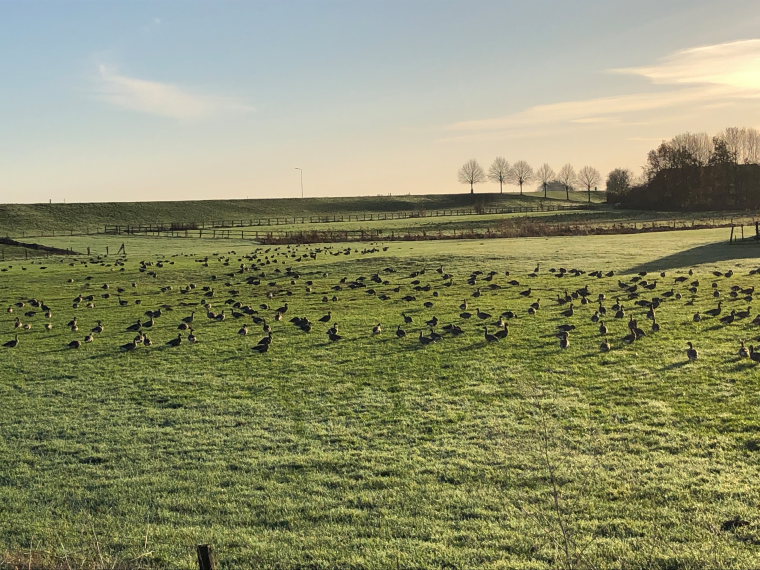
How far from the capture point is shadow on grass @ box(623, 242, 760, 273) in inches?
1582

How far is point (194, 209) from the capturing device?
563ft

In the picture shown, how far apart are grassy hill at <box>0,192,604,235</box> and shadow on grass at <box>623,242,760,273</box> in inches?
4400

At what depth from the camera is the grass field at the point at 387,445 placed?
9.02 meters

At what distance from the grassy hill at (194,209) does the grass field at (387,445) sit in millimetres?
118858

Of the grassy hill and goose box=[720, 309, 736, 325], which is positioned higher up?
the grassy hill

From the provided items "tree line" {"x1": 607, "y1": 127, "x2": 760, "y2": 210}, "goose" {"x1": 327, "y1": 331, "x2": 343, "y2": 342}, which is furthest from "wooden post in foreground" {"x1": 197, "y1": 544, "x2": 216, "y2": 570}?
"tree line" {"x1": 607, "y1": 127, "x2": 760, "y2": 210}

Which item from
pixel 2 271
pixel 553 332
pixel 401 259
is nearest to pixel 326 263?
pixel 401 259

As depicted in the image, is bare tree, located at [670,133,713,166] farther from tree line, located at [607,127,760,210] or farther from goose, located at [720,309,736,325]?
goose, located at [720,309,736,325]

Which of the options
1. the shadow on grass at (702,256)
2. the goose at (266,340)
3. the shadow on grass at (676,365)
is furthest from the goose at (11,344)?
the shadow on grass at (702,256)

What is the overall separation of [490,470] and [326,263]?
3625 centimetres

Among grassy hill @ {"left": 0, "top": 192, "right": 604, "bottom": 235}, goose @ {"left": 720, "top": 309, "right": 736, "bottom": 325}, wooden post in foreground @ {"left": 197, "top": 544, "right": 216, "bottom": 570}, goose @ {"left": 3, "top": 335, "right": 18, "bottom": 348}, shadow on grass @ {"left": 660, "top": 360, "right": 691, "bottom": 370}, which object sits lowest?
shadow on grass @ {"left": 660, "top": 360, "right": 691, "bottom": 370}

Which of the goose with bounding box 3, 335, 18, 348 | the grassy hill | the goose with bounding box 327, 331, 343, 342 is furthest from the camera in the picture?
the grassy hill

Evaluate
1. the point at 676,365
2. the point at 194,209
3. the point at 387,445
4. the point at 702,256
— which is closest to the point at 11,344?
the point at 387,445

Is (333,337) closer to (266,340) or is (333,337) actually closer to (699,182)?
(266,340)
